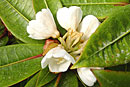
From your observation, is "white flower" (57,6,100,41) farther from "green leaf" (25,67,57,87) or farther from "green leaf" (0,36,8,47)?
"green leaf" (0,36,8,47)

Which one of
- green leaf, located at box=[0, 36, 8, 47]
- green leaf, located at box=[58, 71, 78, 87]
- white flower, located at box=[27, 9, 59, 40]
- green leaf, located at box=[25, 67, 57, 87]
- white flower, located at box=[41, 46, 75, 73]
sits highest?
white flower, located at box=[27, 9, 59, 40]

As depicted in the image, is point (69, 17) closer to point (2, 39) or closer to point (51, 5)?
point (51, 5)

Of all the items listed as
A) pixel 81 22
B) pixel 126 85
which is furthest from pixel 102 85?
pixel 81 22

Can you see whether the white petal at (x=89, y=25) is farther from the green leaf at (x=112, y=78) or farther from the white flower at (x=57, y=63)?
the green leaf at (x=112, y=78)

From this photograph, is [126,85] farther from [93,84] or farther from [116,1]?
[116,1]

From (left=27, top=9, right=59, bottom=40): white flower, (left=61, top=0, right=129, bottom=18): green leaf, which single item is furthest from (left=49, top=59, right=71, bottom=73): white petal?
(left=61, top=0, right=129, bottom=18): green leaf

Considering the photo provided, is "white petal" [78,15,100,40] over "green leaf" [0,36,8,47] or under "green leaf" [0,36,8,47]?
under

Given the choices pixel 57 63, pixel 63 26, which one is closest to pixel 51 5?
pixel 63 26
